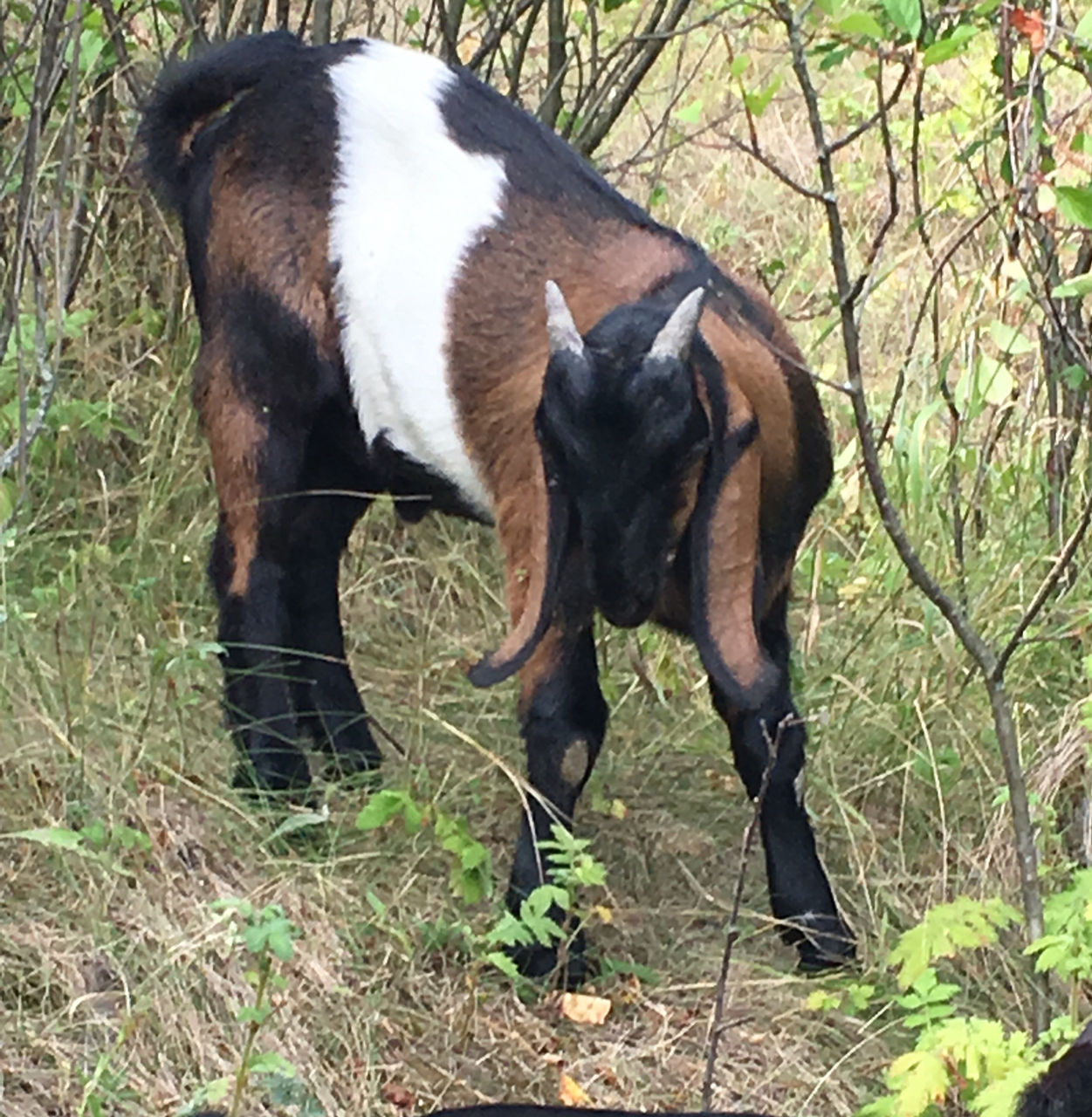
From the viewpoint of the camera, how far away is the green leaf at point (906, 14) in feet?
8.70

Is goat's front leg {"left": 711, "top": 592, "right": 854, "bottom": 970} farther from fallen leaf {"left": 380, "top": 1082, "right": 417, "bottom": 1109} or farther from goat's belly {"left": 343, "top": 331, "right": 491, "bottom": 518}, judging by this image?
fallen leaf {"left": 380, "top": 1082, "right": 417, "bottom": 1109}

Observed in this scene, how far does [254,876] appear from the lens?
11.1 ft

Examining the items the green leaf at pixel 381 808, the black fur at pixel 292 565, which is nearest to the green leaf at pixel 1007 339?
the black fur at pixel 292 565

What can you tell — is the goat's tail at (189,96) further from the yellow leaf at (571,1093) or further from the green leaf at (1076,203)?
the yellow leaf at (571,1093)

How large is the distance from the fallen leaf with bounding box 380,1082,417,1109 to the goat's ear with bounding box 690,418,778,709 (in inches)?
30.8

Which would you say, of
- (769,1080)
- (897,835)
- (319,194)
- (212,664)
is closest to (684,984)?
(769,1080)

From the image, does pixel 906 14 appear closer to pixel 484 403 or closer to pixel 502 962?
pixel 484 403

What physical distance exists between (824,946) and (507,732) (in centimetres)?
92

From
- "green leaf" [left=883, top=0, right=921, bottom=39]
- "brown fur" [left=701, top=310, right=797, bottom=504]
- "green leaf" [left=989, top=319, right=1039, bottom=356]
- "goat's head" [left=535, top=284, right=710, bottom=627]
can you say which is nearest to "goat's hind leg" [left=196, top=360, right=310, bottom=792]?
"goat's head" [left=535, top=284, right=710, bottom=627]

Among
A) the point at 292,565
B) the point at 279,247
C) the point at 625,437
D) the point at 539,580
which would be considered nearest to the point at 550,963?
the point at 539,580

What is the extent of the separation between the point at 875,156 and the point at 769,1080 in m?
4.83

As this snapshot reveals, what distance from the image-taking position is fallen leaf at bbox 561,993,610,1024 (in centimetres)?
326

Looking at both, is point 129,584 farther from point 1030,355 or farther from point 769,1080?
point 1030,355

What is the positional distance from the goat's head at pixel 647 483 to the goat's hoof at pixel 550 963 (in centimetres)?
54
